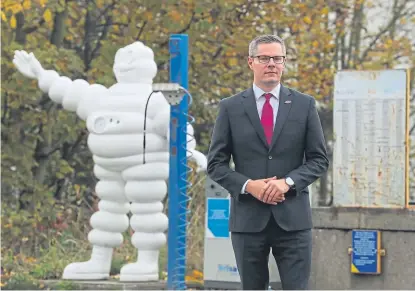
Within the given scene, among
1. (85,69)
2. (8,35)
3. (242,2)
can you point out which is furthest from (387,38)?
(8,35)

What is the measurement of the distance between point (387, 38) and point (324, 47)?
320 centimetres

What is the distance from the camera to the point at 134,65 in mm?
10422

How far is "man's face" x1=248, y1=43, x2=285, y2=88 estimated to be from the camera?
5.22 metres

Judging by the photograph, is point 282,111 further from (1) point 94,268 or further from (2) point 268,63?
(1) point 94,268

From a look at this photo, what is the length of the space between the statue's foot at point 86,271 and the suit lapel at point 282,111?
577cm

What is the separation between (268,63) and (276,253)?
913mm

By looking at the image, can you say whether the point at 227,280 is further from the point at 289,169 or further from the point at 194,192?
the point at 289,169

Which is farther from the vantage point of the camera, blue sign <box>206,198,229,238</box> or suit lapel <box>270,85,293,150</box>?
blue sign <box>206,198,229,238</box>

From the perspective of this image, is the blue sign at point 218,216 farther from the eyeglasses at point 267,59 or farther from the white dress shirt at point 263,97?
the eyeglasses at point 267,59

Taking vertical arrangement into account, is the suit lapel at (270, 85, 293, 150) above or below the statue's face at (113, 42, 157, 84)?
below

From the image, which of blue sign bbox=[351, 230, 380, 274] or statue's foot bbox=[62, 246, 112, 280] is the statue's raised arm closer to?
statue's foot bbox=[62, 246, 112, 280]

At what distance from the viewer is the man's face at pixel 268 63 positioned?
205 inches

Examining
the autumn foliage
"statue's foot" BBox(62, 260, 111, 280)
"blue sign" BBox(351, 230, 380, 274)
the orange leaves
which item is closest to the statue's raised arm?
"statue's foot" BBox(62, 260, 111, 280)

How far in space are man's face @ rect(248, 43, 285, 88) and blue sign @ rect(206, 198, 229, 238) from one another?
5184mm
